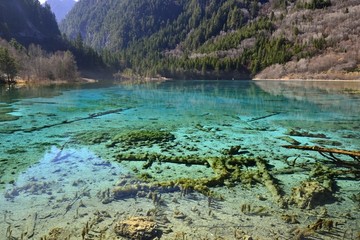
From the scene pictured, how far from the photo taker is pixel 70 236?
294 inches

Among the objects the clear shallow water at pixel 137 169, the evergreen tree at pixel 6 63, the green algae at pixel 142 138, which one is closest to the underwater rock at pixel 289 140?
the clear shallow water at pixel 137 169

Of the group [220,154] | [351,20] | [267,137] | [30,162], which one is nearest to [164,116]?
[267,137]

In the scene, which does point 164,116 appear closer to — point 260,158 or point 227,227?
point 260,158

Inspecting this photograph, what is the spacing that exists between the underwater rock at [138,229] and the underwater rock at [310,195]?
422 centimetres

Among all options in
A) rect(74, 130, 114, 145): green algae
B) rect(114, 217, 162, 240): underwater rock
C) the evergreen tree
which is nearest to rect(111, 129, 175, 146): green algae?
rect(74, 130, 114, 145): green algae

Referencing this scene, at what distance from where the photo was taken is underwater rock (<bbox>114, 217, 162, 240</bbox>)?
24.4 feet

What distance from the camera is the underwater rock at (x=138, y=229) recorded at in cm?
743

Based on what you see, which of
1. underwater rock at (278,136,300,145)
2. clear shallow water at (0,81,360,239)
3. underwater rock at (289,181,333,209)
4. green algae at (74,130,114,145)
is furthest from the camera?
green algae at (74,130,114,145)

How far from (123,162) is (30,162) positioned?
12.9ft

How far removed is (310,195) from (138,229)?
524 centimetres

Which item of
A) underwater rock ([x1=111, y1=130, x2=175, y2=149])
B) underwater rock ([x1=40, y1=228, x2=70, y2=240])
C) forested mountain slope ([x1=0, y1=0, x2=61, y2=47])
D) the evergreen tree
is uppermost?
forested mountain slope ([x1=0, y1=0, x2=61, y2=47])

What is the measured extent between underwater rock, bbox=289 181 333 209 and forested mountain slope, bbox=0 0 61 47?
16965 centimetres

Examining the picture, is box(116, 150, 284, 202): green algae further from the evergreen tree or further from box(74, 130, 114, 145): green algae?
the evergreen tree

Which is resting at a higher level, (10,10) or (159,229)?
(10,10)
